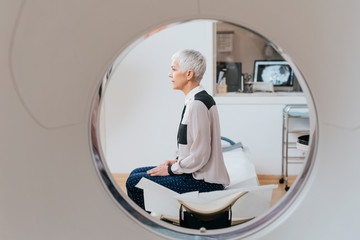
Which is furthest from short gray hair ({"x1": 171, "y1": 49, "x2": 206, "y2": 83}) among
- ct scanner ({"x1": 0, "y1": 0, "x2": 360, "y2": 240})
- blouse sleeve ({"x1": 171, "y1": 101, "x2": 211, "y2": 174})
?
ct scanner ({"x1": 0, "y1": 0, "x2": 360, "y2": 240})

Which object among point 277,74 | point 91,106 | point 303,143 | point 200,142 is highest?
point 277,74

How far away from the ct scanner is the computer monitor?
2.50m

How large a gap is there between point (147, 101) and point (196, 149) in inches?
60.3

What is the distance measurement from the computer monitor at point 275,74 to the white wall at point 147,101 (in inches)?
16.4

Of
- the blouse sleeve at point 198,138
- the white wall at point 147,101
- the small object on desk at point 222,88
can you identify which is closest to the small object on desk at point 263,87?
the small object on desk at point 222,88

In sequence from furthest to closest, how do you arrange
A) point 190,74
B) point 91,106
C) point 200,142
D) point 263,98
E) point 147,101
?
point 147,101
point 263,98
point 190,74
point 200,142
point 91,106

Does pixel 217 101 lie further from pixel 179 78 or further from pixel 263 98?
pixel 179 78

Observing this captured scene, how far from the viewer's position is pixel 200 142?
4.98 feet

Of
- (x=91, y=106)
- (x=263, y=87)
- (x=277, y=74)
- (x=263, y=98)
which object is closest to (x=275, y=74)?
(x=277, y=74)

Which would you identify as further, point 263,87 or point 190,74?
point 263,87

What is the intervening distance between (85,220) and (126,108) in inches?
95.9

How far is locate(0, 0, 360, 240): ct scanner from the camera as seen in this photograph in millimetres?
536

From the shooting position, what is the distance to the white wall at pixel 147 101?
292 centimetres

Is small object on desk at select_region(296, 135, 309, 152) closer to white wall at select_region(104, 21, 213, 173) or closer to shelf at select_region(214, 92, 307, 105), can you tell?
shelf at select_region(214, 92, 307, 105)
